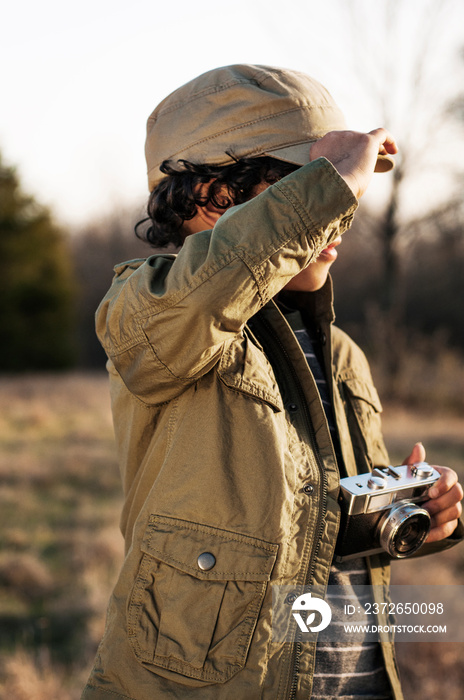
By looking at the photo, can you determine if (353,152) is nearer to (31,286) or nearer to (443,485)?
(443,485)

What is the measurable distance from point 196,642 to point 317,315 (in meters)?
0.89

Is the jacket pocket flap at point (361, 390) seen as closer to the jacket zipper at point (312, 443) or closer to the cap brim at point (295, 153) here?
the jacket zipper at point (312, 443)

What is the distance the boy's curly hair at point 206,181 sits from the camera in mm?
1405

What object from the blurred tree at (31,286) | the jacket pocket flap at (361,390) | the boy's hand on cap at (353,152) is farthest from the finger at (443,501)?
the blurred tree at (31,286)

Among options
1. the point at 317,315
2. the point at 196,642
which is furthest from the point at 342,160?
the point at 196,642

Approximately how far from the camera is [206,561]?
1185 mm

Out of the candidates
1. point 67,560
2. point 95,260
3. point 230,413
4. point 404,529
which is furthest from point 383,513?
point 95,260

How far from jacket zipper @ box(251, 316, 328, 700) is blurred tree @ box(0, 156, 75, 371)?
16.8 meters

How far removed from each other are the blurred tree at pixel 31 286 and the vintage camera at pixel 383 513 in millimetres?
16955

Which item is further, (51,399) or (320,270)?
(51,399)

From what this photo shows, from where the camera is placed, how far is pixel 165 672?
1173 mm

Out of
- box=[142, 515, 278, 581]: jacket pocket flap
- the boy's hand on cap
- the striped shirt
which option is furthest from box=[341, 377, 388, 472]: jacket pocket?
the boy's hand on cap

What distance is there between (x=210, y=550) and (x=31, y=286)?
57.1ft

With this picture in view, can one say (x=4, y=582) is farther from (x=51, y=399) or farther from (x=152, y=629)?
(x=51, y=399)
